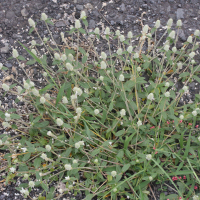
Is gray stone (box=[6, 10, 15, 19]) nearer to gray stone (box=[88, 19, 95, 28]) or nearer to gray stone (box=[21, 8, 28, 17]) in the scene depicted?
gray stone (box=[21, 8, 28, 17])

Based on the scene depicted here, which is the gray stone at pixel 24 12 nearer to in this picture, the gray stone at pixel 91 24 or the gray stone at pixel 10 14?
the gray stone at pixel 10 14

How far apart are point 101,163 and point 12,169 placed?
0.79 metres

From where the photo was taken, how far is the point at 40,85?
8.80 ft

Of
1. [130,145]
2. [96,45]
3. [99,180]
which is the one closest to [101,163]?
[99,180]

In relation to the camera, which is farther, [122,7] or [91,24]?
[122,7]

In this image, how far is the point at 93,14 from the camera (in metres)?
3.13

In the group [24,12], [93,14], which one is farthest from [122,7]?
[24,12]

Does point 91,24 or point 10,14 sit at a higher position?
point 10,14

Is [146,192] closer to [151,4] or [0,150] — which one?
[0,150]

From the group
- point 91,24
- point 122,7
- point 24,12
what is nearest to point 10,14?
point 24,12

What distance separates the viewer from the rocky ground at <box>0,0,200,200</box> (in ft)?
9.81

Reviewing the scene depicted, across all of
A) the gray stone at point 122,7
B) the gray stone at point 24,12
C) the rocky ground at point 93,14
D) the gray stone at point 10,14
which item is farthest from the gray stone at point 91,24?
the gray stone at point 10,14

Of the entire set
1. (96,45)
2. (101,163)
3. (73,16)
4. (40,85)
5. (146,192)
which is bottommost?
(146,192)

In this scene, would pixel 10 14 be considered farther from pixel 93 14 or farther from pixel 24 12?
pixel 93 14
